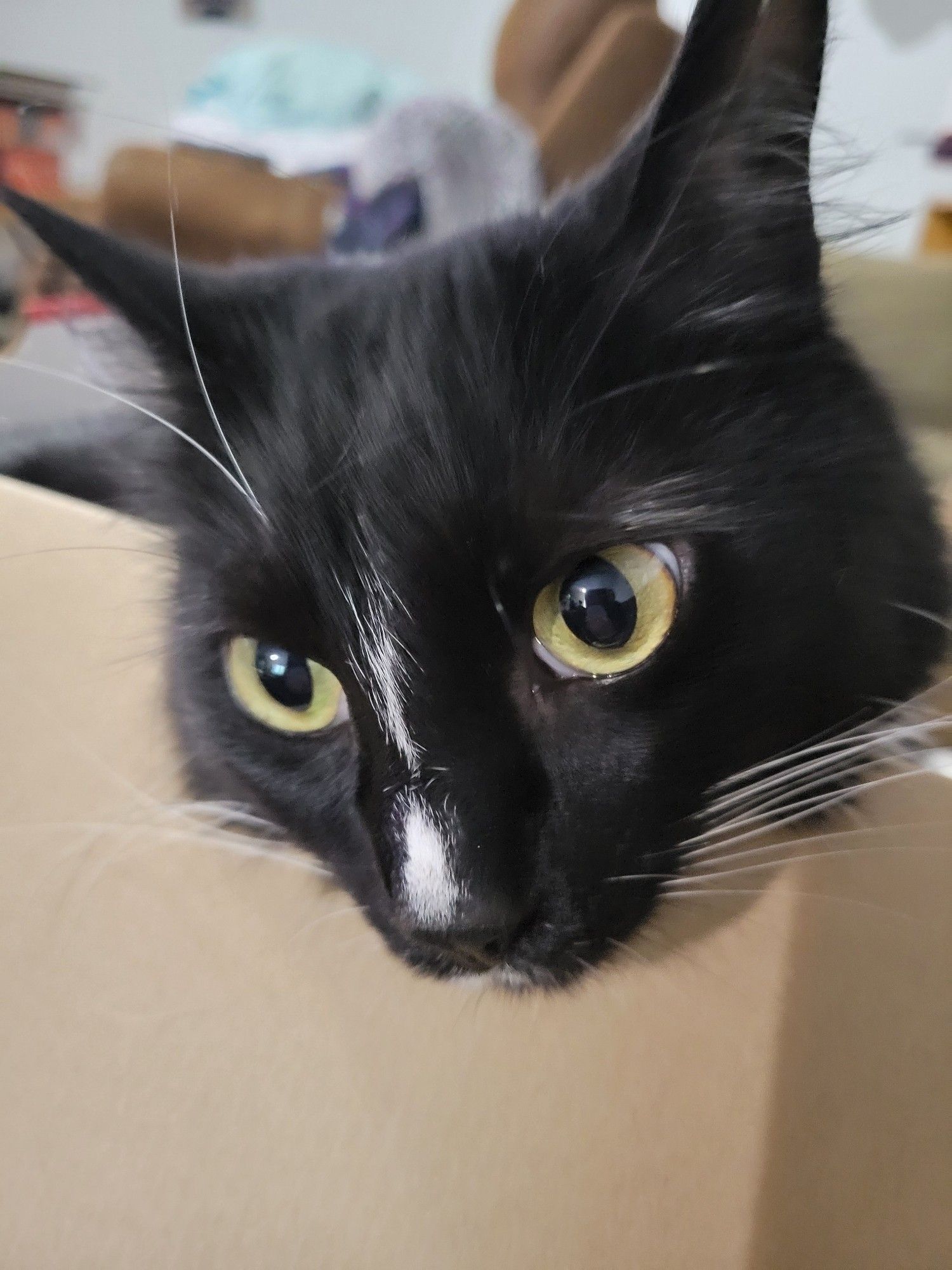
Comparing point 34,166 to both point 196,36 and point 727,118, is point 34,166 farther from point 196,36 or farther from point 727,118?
point 196,36

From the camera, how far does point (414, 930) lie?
528mm

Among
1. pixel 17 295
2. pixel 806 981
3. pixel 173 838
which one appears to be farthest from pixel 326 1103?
pixel 17 295

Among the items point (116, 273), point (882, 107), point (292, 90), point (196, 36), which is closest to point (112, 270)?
point (116, 273)

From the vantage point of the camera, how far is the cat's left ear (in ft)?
1.50

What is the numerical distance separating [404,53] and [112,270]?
2509 millimetres

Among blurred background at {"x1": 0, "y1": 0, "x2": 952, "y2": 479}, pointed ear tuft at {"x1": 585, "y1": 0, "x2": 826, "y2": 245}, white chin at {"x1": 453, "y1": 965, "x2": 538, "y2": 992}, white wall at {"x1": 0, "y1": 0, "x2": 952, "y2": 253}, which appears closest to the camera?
pointed ear tuft at {"x1": 585, "y1": 0, "x2": 826, "y2": 245}

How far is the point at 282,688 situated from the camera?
0.62m

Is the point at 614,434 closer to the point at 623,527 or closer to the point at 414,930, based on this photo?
the point at 623,527

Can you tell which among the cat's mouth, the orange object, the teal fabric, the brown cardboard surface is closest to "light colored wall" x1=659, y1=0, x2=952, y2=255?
the brown cardboard surface

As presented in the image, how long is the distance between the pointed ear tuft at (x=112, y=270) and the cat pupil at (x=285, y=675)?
23 cm

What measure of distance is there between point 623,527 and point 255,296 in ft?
1.13

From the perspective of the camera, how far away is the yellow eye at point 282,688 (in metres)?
0.61

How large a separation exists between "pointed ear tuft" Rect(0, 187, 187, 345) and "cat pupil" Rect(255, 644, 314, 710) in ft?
0.74

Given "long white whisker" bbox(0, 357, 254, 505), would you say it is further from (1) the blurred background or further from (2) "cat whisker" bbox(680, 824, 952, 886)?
(2) "cat whisker" bbox(680, 824, 952, 886)
